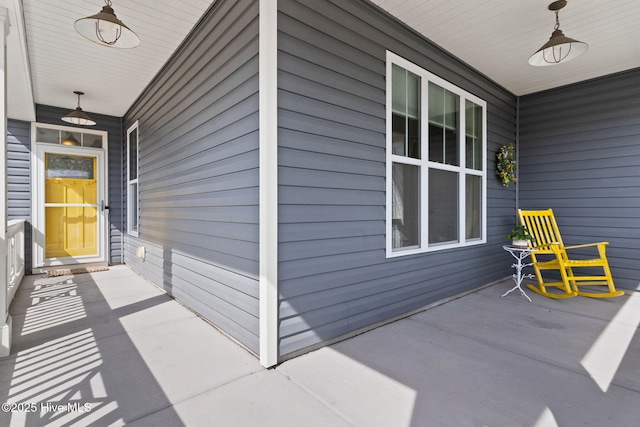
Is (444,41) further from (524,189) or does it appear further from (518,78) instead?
(524,189)

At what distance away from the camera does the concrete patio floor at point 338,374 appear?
1668 mm

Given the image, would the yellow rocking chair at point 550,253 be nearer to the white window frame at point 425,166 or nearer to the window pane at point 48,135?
the white window frame at point 425,166

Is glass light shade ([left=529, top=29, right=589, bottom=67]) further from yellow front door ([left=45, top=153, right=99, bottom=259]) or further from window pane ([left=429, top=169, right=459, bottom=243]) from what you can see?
yellow front door ([left=45, top=153, right=99, bottom=259])

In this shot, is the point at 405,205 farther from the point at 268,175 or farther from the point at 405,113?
the point at 268,175

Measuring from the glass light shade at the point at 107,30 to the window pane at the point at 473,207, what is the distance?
12.6ft

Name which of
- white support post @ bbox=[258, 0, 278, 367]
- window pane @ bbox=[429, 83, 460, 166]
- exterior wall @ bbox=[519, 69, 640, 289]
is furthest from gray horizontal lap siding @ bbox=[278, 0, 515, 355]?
exterior wall @ bbox=[519, 69, 640, 289]

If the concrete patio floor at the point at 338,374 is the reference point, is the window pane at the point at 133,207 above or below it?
above

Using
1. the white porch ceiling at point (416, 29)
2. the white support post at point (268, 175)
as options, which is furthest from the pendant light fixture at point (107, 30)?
the white support post at point (268, 175)

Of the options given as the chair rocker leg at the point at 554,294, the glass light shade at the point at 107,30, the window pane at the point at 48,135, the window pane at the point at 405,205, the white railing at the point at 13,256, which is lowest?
the chair rocker leg at the point at 554,294

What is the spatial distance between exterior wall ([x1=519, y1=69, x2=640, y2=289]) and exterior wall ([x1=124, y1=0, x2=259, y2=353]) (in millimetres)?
4596

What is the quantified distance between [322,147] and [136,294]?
3035 millimetres

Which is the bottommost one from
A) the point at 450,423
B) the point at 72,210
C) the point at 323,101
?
the point at 450,423

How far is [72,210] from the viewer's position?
5.62 m

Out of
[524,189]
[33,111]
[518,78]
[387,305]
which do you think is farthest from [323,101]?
[33,111]
